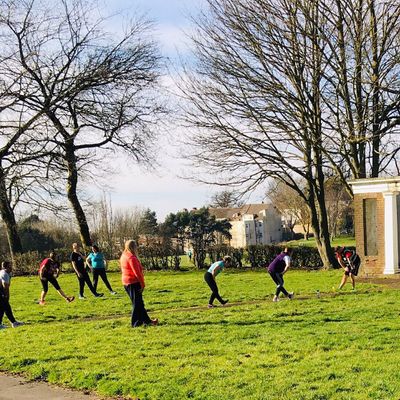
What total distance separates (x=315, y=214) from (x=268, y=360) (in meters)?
22.6

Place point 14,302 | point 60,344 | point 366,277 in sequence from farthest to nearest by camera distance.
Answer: point 366,277, point 14,302, point 60,344

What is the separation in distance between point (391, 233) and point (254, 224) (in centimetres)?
6462

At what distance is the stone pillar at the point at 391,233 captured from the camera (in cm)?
2267

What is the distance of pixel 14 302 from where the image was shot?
1856 cm

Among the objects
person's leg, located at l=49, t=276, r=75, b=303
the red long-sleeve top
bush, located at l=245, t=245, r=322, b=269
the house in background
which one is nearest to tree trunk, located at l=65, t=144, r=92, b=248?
bush, located at l=245, t=245, r=322, b=269

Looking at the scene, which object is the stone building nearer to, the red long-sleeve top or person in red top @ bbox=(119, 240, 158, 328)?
person in red top @ bbox=(119, 240, 158, 328)

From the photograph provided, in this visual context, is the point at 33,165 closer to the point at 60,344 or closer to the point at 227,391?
the point at 60,344

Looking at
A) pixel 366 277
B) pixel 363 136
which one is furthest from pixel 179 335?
pixel 363 136

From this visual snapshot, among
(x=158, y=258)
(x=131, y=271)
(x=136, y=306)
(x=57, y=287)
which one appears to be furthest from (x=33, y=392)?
(x=158, y=258)

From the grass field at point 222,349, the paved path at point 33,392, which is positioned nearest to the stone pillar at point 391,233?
the grass field at point 222,349

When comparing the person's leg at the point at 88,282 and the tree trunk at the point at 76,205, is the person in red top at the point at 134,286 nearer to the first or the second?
the person's leg at the point at 88,282

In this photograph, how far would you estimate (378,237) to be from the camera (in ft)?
76.4

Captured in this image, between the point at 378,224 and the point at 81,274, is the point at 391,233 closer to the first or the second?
the point at 378,224

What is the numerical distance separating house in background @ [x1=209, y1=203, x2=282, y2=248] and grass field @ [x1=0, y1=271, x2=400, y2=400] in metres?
67.3
